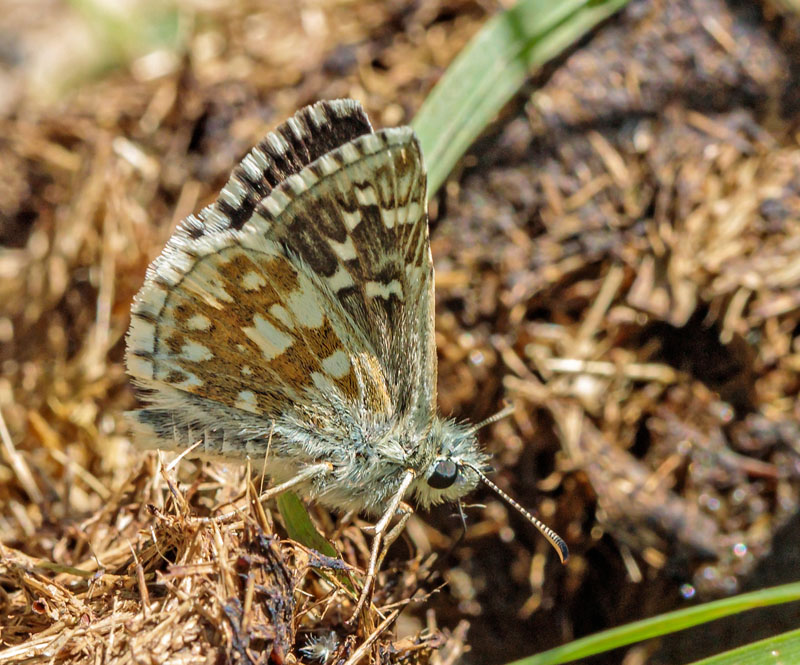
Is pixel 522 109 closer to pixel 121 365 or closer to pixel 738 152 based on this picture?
pixel 738 152

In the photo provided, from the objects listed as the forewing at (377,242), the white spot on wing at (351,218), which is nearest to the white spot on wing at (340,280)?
the forewing at (377,242)

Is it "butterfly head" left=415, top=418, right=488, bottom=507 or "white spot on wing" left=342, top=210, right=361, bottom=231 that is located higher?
"white spot on wing" left=342, top=210, right=361, bottom=231

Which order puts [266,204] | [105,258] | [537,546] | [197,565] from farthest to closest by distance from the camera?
[105,258], [537,546], [266,204], [197,565]

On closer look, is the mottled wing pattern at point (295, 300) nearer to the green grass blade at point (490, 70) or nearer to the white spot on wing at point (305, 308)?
the white spot on wing at point (305, 308)

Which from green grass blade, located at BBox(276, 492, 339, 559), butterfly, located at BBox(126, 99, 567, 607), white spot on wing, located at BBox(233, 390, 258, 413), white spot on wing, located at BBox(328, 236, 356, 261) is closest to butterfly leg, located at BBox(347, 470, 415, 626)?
butterfly, located at BBox(126, 99, 567, 607)

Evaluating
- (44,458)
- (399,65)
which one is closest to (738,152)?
(399,65)

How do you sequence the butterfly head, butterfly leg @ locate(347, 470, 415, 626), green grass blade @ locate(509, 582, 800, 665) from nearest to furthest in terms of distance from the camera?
1. green grass blade @ locate(509, 582, 800, 665)
2. butterfly leg @ locate(347, 470, 415, 626)
3. the butterfly head

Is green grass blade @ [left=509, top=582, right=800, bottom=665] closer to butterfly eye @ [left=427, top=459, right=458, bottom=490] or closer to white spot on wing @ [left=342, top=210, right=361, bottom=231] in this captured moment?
butterfly eye @ [left=427, top=459, right=458, bottom=490]
